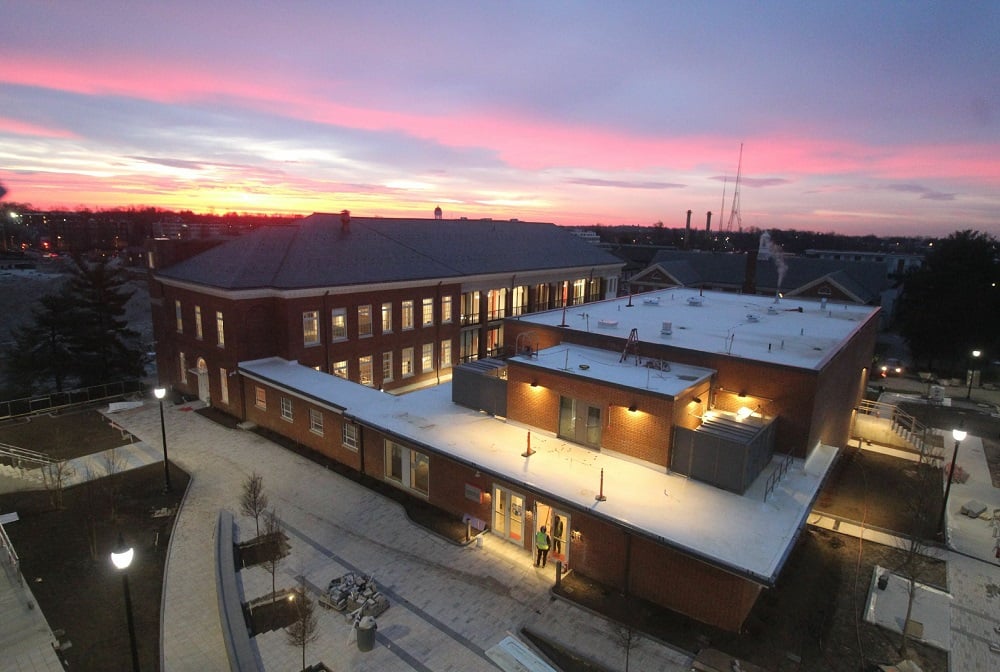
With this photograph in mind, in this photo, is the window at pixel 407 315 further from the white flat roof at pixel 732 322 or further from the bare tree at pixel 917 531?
the bare tree at pixel 917 531

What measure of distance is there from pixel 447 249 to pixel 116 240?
140 metres

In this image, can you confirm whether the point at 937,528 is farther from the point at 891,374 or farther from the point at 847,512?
the point at 891,374

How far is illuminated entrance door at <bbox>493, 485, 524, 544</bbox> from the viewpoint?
15875 mm

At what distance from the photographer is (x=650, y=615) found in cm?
1317

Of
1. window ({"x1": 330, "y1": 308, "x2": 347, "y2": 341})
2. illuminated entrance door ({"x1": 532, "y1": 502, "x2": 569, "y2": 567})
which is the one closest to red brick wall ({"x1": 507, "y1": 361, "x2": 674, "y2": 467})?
illuminated entrance door ({"x1": 532, "y1": 502, "x2": 569, "y2": 567})

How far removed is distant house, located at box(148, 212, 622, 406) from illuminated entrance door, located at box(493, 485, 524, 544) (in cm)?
1522

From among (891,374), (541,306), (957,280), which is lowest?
(891,374)

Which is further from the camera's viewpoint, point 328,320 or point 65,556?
point 328,320

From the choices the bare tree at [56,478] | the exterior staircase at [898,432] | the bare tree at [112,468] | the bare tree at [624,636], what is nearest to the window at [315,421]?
the bare tree at [112,468]

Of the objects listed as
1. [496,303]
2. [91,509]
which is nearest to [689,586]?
[91,509]

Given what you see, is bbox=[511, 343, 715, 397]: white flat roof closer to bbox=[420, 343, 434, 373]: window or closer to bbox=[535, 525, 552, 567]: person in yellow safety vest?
bbox=[535, 525, 552, 567]: person in yellow safety vest

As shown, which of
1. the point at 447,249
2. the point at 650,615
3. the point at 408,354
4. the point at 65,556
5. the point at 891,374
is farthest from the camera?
the point at 891,374

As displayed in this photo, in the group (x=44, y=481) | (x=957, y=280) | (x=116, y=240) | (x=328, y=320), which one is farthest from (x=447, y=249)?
(x=116, y=240)

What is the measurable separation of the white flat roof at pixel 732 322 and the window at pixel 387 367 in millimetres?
10054
